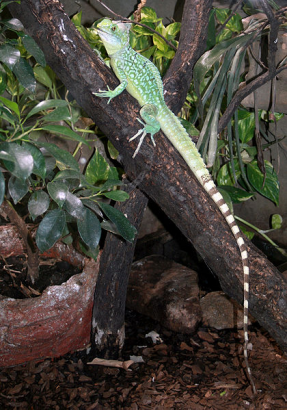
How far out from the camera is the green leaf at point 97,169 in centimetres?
235

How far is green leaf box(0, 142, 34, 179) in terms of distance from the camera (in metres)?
1.12

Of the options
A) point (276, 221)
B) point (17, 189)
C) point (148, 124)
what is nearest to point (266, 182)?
point (276, 221)

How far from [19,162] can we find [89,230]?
0.44m

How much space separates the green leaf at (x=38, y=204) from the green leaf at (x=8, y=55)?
0.52 meters

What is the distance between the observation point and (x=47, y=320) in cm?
195

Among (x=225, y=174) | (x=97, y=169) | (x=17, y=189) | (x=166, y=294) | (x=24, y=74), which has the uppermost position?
(x=24, y=74)

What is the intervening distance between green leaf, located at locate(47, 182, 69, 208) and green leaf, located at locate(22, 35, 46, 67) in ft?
1.69

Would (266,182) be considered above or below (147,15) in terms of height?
below

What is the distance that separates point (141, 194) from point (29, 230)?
900 millimetres

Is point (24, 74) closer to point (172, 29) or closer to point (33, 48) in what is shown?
point (33, 48)

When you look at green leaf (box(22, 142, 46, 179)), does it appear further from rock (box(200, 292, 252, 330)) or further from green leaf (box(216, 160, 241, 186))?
green leaf (box(216, 160, 241, 186))

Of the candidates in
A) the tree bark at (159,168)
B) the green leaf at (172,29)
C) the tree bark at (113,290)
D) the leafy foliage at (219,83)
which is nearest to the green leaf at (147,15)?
the leafy foliage at (219,83)

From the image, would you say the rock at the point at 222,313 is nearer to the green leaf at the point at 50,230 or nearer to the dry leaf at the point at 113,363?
the dry leaf at the point at 113,363

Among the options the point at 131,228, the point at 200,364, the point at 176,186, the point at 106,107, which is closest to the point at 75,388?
the point at 200,364
